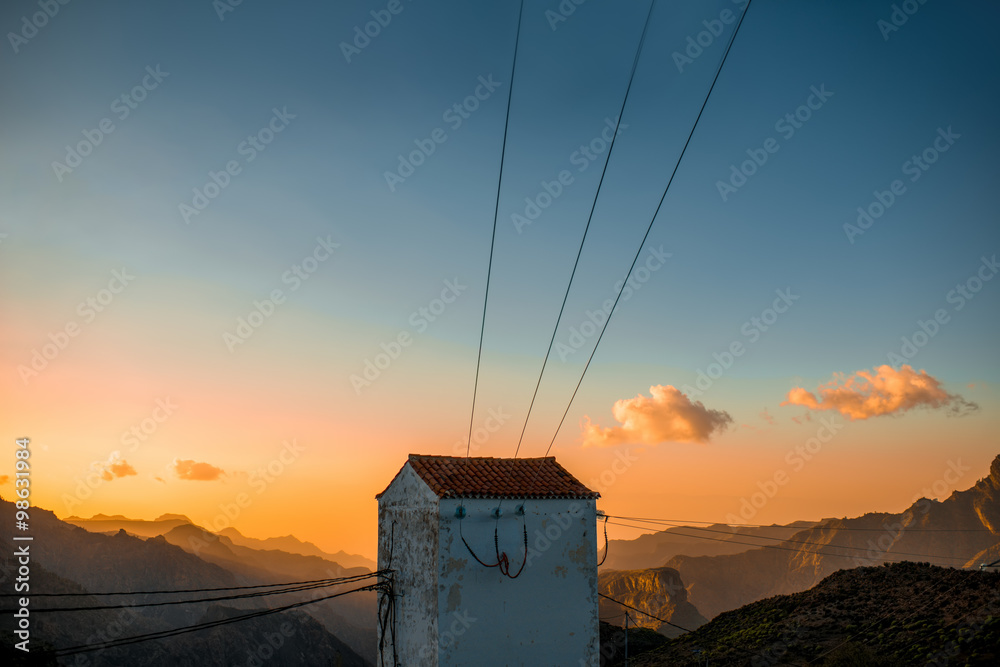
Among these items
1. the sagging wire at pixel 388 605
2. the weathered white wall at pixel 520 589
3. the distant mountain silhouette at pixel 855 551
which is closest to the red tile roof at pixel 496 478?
the weathered white wall at pixel 520 589

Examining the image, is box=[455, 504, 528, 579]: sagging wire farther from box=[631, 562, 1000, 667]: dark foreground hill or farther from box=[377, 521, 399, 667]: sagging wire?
box=[631, 562, 1000, 667]: dark foreground hill

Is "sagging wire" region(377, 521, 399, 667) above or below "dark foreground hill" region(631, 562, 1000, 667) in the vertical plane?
above

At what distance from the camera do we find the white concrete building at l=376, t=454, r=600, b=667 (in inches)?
797

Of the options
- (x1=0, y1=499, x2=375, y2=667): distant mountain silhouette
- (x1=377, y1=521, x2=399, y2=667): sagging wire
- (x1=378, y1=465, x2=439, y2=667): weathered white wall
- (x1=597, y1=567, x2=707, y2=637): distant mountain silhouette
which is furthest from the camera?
(x1=597, y1=567, x2=707, y2=637): distant mountain silhouette

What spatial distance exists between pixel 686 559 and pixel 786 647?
171702 millimetres

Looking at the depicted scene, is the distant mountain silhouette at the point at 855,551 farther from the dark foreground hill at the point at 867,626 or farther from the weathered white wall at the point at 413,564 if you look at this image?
the weathered white wall at the point at 413,564

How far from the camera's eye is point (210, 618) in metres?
98.8

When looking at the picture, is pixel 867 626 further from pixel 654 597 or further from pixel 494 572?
pixel 654 597

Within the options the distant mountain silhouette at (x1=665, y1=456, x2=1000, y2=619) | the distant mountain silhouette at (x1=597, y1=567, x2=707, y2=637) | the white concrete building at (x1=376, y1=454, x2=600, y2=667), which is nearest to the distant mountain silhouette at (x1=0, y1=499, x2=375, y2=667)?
the distant mountain silhouette at (x1=597, y1=567, x2=707, y2=637)

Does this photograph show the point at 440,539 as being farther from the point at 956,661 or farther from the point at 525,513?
the point at 956,661

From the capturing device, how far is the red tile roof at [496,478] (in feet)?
70.8

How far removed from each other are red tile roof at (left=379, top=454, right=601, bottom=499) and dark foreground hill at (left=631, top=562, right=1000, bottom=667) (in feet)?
68.4

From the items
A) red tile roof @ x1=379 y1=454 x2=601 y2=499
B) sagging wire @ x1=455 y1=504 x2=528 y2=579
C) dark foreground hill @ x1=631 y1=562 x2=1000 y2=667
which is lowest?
dark foreground hill @ x1=631 y1=562 x2=1000 y2=667

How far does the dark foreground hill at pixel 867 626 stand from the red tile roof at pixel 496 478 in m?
20.9
